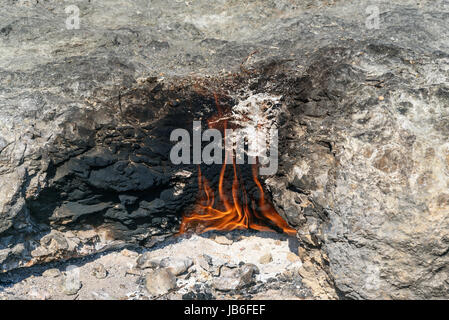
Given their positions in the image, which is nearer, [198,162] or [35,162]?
[35,162]

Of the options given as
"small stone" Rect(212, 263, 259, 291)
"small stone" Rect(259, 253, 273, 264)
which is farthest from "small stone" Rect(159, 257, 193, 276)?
"small stone" Rect(259, 253, 273, 264)

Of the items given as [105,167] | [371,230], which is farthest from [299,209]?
[105,167]

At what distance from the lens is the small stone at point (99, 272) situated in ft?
13.3

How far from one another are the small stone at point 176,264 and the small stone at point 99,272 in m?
0.57

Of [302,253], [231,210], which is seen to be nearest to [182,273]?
[231,210]

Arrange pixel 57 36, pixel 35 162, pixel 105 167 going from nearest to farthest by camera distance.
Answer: pixel 35 162 < pixel 105 167 < pixel 57 36

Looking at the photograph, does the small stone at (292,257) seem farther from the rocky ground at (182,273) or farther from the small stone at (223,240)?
the small stone at (223,240)

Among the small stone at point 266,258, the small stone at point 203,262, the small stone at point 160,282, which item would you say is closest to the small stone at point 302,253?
the small stone at point 266,258

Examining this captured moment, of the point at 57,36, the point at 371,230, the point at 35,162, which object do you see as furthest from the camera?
the point at 57,36

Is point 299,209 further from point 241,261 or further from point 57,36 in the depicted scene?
point 57,36

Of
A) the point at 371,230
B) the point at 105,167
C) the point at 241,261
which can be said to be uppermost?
the point at 105,167

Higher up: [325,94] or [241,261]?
[325,94]

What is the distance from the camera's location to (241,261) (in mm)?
4211
